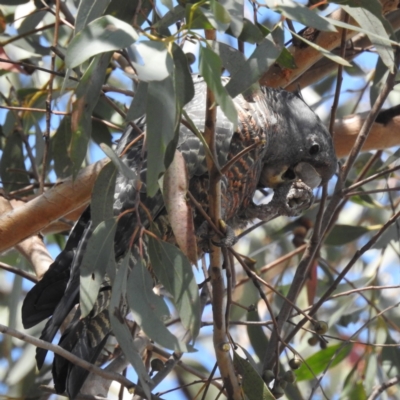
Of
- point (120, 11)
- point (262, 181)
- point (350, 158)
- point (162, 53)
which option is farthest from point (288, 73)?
point (162, 53)

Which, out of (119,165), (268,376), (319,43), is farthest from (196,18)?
(319,43)

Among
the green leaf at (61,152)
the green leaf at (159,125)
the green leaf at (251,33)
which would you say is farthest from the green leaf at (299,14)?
the green leaf at (61,152)

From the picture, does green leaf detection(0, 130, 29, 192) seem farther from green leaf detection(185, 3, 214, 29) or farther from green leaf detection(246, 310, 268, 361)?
green leaf detection(185, 3, 214, 29)

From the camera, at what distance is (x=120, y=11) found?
172cm

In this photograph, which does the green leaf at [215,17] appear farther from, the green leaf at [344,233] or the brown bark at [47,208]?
the green leaf at [344,233]

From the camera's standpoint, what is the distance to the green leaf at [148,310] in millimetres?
1377

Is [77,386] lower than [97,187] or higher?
lower

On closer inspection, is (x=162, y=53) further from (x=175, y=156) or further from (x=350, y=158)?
(x=350, y=158)

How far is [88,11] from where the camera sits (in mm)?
1541

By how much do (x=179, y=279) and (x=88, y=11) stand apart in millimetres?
554

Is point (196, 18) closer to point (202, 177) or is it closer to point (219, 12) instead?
point (219, 12)

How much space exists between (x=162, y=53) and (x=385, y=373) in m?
1.74

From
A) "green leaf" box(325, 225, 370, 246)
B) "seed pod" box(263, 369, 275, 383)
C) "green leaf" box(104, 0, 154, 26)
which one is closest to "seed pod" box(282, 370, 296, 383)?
"seed pod" box(263, 369, 275, 383)

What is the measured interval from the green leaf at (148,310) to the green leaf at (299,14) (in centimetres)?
53
